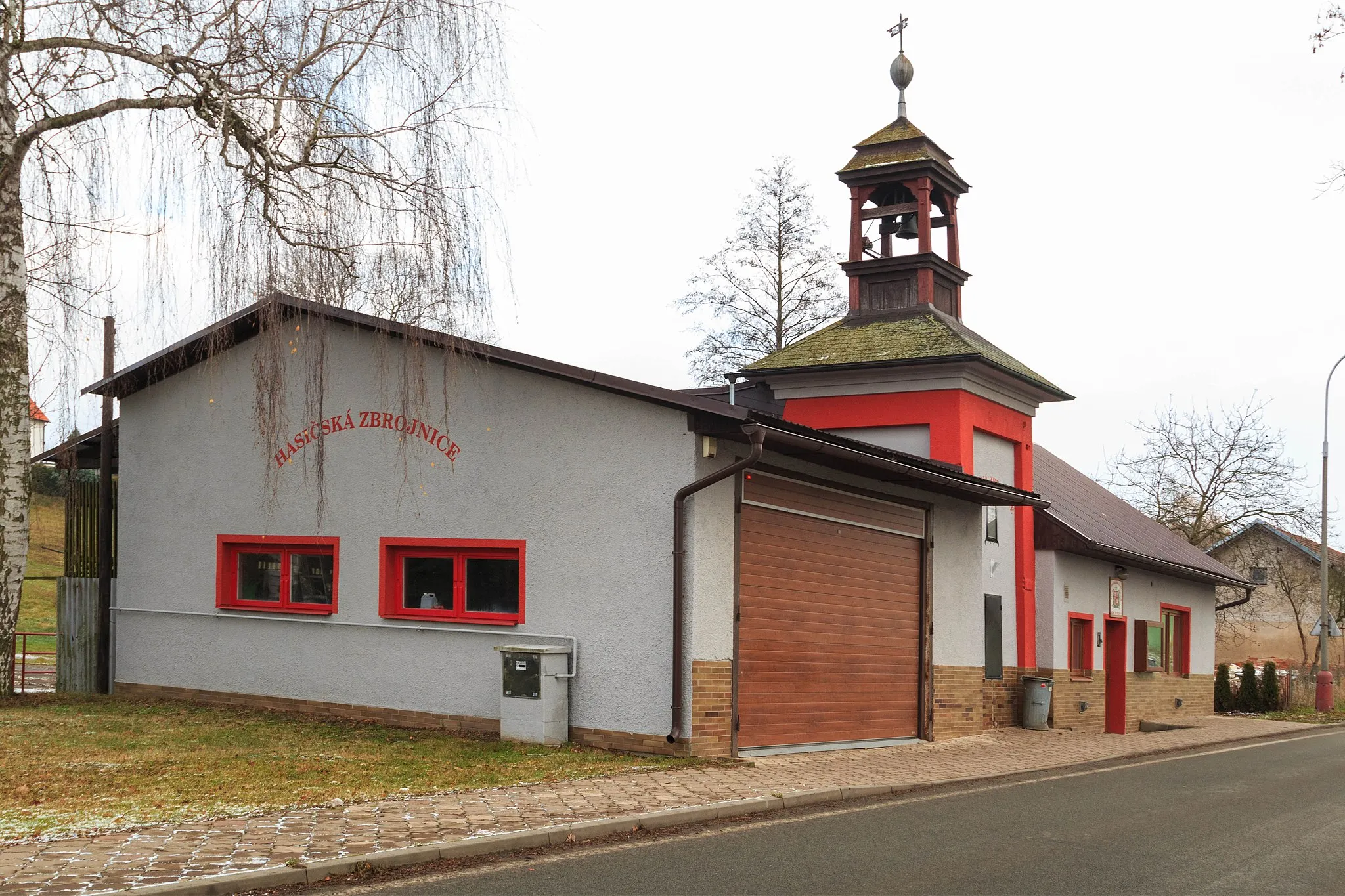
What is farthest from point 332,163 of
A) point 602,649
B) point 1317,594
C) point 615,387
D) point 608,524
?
point 1317,594

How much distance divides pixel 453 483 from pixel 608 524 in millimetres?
2158

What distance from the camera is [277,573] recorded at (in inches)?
636

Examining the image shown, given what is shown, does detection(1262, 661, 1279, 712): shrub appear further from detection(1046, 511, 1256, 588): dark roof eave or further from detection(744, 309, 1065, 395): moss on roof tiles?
detection(744, 309, 1065, 395): moss on roof tiles

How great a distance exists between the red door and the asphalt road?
41.4ft

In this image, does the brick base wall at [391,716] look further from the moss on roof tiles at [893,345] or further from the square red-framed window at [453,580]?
the moss on roof tiles at [893,345]

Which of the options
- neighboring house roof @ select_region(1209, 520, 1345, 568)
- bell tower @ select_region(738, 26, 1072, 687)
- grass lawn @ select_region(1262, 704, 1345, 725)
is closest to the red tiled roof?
neighboring house roof @ select_region(1209, 520, 1345, 568)

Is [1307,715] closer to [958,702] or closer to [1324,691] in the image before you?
[1324,691]

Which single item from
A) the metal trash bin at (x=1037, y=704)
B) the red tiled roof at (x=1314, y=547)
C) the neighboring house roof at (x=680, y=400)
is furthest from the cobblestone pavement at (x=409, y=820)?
the red tiled roof at (x=1314, y=547)

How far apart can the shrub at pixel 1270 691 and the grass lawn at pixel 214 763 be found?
1020 inches

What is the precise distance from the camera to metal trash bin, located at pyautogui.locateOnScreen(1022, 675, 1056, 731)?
2155 centimetres

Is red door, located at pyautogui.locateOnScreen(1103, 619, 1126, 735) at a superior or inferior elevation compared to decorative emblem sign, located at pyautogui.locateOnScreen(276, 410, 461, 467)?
inferior

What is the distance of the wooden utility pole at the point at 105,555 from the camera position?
57.1 ft

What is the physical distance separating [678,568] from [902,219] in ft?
42.2

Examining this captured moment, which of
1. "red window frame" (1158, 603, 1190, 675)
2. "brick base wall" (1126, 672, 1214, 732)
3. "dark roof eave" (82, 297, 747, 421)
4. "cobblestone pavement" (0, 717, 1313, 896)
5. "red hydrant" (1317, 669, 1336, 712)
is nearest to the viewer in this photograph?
"cobblestone pavement" (0, 717, 1313, 896)
